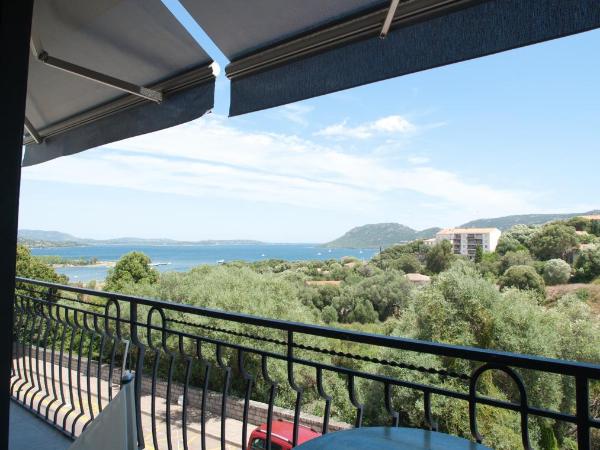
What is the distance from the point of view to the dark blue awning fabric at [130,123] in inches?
71.4

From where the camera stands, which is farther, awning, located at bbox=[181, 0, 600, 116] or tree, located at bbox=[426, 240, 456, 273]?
tree, located at bbox=[426, 240, 456, 273]

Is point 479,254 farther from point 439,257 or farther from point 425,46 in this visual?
point 425,46

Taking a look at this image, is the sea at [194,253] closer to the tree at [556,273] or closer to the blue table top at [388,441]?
the tree at [556,273]

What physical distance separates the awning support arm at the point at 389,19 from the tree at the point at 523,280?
950 inches

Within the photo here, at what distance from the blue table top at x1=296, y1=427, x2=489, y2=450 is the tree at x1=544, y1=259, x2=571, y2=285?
27382mm

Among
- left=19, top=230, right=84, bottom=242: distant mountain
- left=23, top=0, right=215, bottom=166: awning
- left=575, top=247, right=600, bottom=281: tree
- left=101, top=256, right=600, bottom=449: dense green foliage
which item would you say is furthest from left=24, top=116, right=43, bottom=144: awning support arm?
left=575, top=247, right=600, bottom=281: tree

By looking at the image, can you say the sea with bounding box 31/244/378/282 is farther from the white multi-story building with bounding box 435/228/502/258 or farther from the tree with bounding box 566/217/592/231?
the tree with bounding box 566/217/592/231

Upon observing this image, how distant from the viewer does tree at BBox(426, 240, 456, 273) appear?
1174 inches

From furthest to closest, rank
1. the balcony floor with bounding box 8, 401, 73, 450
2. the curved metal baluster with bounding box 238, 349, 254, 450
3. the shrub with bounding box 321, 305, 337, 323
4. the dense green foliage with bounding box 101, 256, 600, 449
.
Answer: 1. the shrub with bounding box 321, 305, 337, 323
2. the dense green foliage with bounding box 101, 256, 600, 449
3. the balcony floor with bounding box 8, 401, 73, 450
4. the curved metal baluster with bounding box 238, 349, 254, 450

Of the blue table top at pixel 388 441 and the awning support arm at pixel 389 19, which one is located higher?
the awning support arm at pixel 389 19

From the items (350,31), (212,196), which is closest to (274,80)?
(350,31)

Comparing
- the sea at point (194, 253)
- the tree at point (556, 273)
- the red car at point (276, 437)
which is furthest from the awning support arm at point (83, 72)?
the sea at point (194, 253)

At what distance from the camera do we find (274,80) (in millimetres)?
1559

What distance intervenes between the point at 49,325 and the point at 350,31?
8.37 ft
